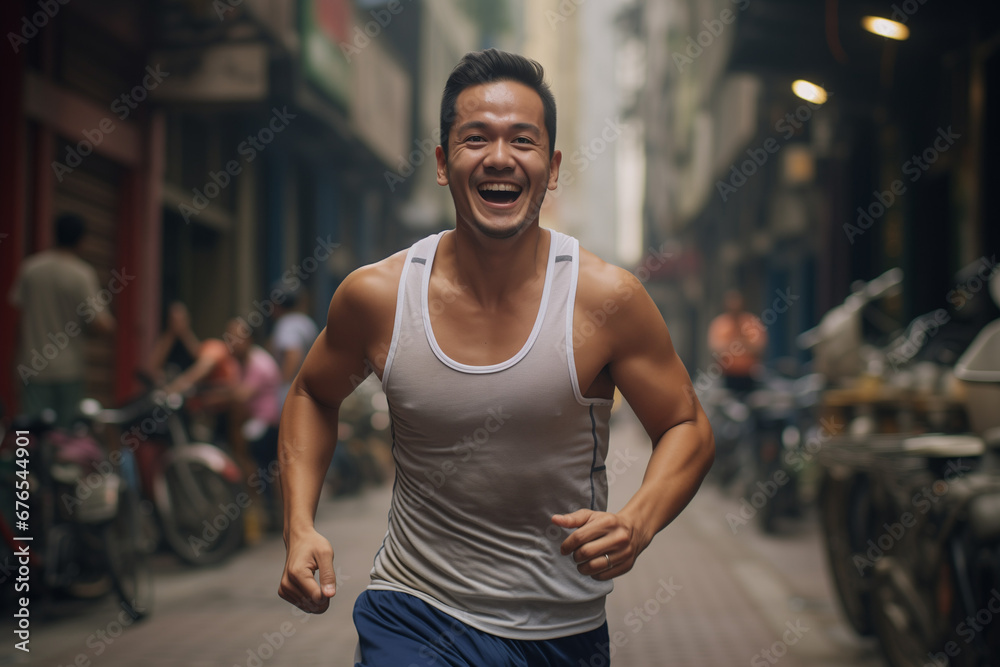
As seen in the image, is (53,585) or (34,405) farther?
(34,405)

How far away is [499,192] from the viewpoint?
92.9 inches

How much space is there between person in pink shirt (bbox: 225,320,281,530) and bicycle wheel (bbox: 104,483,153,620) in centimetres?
305

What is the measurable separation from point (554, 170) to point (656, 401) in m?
0.52

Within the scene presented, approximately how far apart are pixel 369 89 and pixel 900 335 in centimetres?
1601

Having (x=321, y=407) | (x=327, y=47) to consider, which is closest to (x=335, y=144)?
(x=327, y=47)

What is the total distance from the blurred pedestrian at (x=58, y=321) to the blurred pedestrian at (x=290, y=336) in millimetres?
2715

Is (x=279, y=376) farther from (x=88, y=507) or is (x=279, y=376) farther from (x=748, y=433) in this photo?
(x=748, y=433)

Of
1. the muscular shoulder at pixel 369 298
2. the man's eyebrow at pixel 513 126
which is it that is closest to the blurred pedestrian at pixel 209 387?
the muscular shoulder at pixel 369 298

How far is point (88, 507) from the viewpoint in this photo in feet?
20.9

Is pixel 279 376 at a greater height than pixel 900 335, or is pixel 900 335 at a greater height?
pixel 900 335

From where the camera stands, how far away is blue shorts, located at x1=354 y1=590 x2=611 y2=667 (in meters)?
2.27

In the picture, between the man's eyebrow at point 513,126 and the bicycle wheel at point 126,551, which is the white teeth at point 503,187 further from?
the bicycle wheel at point 126,551

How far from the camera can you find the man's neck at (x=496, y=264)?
94.2 inches

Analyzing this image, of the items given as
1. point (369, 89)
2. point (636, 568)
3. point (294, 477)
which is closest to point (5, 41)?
point (636, 568)
